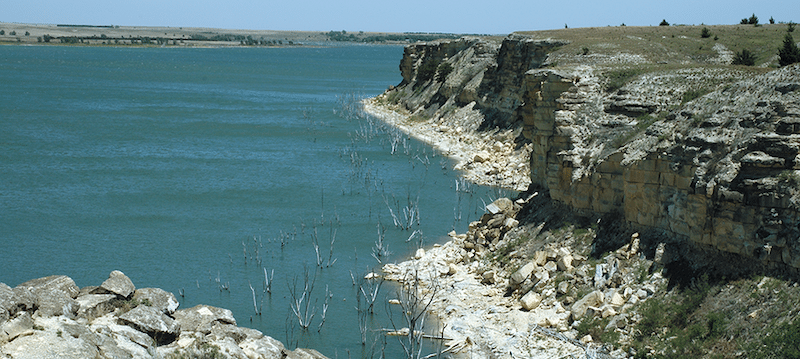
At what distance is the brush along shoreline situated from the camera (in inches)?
900

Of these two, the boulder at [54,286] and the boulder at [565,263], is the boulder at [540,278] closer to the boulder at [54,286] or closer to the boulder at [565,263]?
the boulder at [565,263]

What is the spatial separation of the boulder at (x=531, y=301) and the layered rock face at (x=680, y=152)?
4.18 m

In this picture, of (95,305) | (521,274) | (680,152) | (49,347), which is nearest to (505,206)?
(521,274)

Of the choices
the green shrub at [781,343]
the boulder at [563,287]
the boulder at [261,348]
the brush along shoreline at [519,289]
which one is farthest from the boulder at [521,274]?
the boulder at [261,348]

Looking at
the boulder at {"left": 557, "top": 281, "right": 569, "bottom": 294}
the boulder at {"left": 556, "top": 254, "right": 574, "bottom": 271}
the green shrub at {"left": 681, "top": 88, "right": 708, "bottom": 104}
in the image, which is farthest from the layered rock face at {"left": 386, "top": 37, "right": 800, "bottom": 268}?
the boulder at {"left": 557, "top": 281, "right": 569, "bottom": 294}

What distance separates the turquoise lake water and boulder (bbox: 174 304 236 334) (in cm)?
340

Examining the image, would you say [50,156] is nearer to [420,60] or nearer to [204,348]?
[204,348]

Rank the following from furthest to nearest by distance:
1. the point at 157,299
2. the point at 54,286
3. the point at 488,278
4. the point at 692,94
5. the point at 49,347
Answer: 1. the point at 488,278
2. the point at 692,94
3. the point at 157,299
4. the point at 54,286
5. the point at 49,347

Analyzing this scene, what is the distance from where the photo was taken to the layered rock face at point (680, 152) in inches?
824

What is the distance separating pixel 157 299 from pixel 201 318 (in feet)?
4.83

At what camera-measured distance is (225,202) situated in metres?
43.6

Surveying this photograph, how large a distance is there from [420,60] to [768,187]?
75.1 meters

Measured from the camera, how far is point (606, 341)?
71.3ft

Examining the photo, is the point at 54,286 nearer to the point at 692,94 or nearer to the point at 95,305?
the point at 95,305
